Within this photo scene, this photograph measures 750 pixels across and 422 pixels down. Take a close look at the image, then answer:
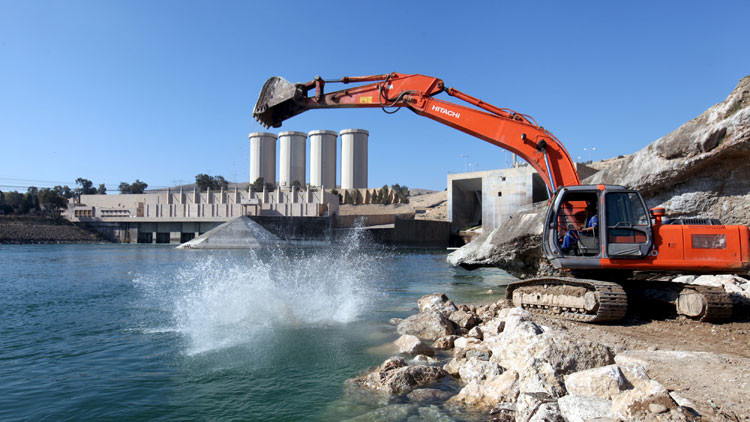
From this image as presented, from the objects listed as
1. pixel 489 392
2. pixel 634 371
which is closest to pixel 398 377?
pixel 489 392

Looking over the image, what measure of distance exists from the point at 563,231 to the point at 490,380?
3.81 m

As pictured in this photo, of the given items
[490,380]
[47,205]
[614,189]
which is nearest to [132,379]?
[490,380]

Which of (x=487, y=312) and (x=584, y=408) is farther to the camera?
(x=487, y=312)

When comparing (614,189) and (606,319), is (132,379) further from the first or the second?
(614,189)

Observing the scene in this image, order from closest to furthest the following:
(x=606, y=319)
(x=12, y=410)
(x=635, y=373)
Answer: (x=635, y=373)
(x=12, y=410)
(x=606, y=319)

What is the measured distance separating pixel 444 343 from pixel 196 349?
4412 millimetres

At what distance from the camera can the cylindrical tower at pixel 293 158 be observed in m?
134

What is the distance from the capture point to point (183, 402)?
5.94 meters

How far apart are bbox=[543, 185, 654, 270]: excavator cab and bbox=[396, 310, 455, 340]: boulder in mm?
2343

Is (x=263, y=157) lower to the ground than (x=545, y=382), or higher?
higher

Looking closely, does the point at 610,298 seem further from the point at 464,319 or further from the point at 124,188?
the point at 124,188

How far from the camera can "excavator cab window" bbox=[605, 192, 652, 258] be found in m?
7.70

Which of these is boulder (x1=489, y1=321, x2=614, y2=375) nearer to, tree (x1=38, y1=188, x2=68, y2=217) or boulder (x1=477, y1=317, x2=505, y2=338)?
boulder (x1=477, y1=317, x2=505, y2=338)

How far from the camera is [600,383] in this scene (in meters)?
4.54
